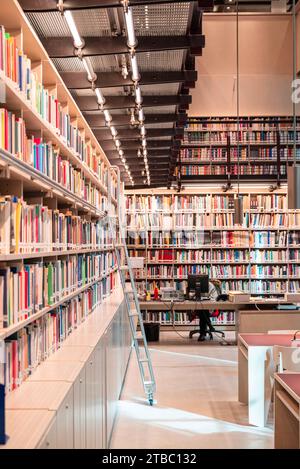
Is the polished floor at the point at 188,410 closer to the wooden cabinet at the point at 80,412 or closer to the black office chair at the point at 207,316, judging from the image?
the black office chair at the point at 207,316

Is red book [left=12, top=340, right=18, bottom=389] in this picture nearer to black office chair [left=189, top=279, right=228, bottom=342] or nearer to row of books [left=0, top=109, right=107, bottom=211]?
row of books [left=0, top=109, right=107, bottom=211]

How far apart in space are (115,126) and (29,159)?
4.51 meters

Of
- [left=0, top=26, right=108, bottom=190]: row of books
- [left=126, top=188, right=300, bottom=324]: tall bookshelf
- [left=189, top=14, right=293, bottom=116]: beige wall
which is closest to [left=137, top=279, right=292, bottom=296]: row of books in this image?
[left=126, top=188, right=300, bottom=324]: tall bookshelf

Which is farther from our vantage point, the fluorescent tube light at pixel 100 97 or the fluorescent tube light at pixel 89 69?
the fluorescent tube light at pixel 100 97

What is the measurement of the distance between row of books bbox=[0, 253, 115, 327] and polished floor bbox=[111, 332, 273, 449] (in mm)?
1402

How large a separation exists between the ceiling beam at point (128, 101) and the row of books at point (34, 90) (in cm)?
111

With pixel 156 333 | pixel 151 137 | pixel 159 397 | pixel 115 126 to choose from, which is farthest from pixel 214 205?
pixel 159 397

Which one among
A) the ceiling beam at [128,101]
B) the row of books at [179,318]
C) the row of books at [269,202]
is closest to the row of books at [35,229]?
the ceiling beam at [128,101]

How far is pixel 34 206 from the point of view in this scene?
3.25 m

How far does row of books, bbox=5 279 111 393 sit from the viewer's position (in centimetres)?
269

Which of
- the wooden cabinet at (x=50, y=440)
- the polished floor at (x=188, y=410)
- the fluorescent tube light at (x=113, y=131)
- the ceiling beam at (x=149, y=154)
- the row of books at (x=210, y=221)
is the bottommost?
the polished floor at (x=188, y=410)

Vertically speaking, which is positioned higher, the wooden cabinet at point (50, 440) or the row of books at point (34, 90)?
the row of books at point (34, 90)

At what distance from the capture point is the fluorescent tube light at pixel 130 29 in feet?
12.6

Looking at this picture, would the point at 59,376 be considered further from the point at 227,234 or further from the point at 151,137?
the point at 227,234
